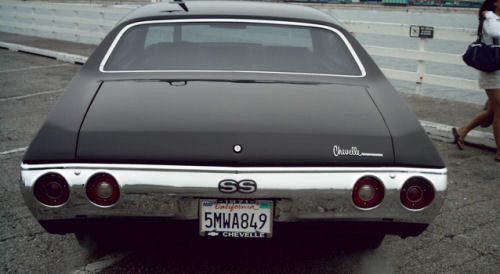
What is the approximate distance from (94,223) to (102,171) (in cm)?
28

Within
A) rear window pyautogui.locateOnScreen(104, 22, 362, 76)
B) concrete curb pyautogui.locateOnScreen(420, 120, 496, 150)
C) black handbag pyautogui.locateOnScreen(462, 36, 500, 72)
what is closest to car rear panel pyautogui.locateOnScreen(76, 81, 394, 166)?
rear window pyautogui.locateOnScreen(104, 22, 362, 76)

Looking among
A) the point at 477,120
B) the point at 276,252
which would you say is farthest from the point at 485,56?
the point at 276,252

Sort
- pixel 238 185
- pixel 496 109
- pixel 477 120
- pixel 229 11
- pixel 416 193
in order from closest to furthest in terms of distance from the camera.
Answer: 1. pixel 238 185
2. pixel 416 193
3. pixel 229 11
4. pixel 496 109
5. pixel 477 120

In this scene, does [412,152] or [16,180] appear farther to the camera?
[16,180]

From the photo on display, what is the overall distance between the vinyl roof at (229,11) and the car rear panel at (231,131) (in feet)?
2.86

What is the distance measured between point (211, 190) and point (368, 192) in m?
0.72

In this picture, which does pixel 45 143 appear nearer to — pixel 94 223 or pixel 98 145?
pixel 98 145

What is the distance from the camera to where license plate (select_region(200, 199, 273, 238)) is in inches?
95.4

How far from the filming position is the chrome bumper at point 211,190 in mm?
2348

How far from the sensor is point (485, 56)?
5.16 meters

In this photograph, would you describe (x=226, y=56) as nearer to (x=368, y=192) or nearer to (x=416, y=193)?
(x=368, y=192)

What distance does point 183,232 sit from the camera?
8.39ft

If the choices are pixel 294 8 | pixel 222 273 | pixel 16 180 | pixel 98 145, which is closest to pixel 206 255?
pixel 222 273

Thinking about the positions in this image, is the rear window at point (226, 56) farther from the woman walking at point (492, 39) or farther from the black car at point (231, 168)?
the woman walking at point (492, 39)
